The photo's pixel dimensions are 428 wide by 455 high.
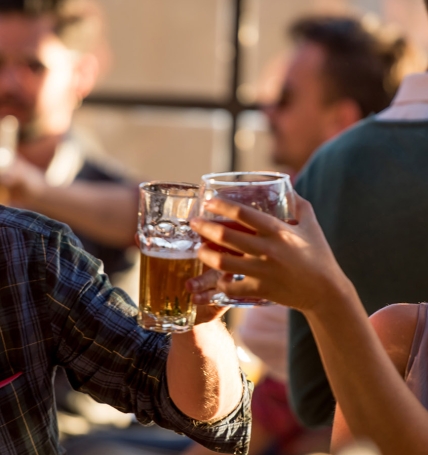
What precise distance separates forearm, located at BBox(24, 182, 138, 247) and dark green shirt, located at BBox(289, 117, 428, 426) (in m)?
1.27

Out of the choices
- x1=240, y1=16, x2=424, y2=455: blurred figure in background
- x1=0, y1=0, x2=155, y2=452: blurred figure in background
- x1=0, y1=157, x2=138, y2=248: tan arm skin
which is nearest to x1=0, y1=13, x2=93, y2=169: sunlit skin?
x1=0, y1=0, x2=155, y2=452: blurred figure in background

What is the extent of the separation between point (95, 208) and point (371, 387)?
1801 millimetres

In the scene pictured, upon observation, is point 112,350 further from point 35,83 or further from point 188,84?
point 188,84

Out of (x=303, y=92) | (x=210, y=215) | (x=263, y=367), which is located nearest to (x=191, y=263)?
(x=210, y=215)

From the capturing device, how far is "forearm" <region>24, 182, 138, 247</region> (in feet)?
7.64

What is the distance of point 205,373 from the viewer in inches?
35.0

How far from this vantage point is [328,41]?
1.99 m

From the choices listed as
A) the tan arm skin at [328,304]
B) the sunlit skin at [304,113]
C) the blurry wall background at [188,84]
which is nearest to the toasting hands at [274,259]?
the tan arm skin at [328,304]

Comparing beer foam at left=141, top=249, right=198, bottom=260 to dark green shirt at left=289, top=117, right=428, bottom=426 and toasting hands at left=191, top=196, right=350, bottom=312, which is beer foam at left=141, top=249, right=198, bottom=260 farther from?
dark green shirt at left=289, top=117, right=428, bottom=426

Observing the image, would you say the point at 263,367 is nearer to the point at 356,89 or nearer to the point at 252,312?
the point at 252,312

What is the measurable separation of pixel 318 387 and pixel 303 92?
3.81 ft

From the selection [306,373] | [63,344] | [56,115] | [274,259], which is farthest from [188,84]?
[274,259]

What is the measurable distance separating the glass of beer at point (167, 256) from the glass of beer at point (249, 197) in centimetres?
3

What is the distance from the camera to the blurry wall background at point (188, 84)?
3.43 metres
